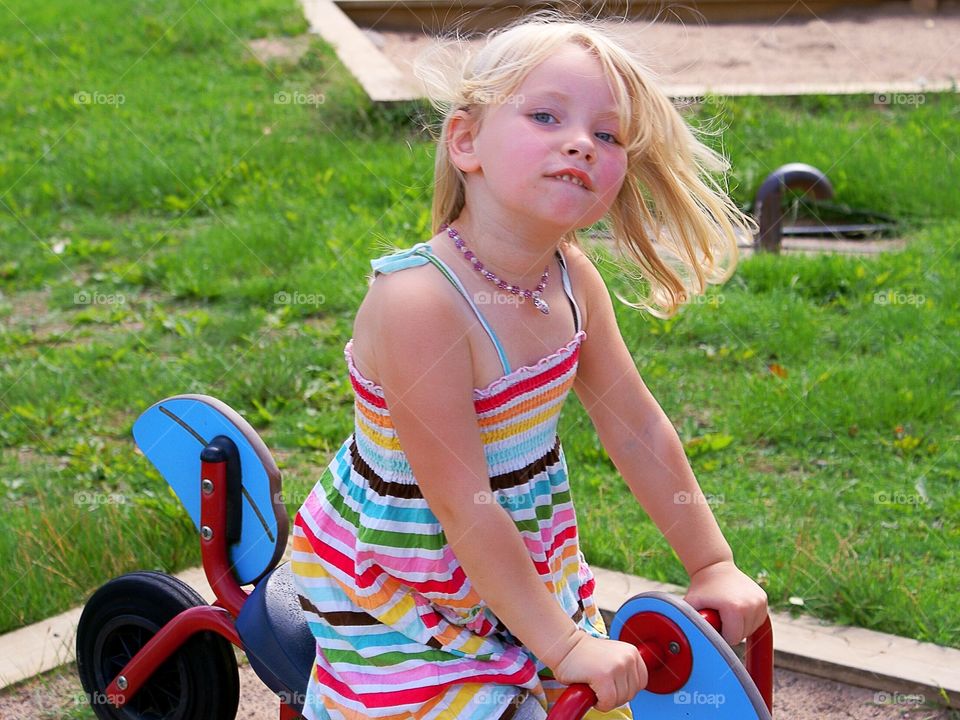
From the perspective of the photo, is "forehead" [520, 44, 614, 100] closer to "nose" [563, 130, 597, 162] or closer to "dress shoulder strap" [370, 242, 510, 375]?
"nose" [563, 130, 597, 162]

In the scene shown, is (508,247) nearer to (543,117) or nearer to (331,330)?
(543,117)

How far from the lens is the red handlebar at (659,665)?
62.7 inches

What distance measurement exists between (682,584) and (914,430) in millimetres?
1065

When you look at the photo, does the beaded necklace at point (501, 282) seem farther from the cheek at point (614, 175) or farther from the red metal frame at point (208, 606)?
the red metal frame at point (208, 606)

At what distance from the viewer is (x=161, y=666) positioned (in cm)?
225

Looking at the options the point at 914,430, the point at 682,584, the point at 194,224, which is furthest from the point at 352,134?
the point at 682,584

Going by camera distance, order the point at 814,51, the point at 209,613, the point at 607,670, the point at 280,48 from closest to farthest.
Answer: the point at 607,670 → the point at 209,613 → the point at 280,48 → the point at 814,51

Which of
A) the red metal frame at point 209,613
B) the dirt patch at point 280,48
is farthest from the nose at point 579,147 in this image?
the dirt patch at point 280,48

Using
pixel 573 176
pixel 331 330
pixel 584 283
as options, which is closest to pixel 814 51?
pixel 331 330

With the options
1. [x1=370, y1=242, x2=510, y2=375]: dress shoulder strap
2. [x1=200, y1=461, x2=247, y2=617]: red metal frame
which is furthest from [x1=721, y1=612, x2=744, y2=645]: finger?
[x1=200, y1=461, x2=247, y2=617]: red metal frame

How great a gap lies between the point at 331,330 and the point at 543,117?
8.56ft

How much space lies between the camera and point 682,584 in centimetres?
279

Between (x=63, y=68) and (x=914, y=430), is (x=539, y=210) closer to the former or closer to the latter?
(x=914, y=430)

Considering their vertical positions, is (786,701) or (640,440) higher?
(640,440)
